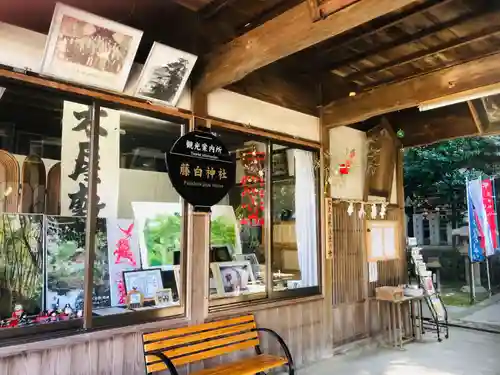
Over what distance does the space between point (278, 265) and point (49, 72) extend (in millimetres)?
2985

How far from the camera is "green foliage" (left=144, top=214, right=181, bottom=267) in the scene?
394cm

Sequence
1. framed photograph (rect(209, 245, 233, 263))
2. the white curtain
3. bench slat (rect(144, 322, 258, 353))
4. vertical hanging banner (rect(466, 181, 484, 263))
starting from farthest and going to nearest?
vertical hanging banner (rect(466, 181, 484, 263)), the white curtain, framed photograph (rect(209, 245, 233, 263)), bench slat (rect(144, 322, 258, 353))

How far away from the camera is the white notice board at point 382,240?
5.73m

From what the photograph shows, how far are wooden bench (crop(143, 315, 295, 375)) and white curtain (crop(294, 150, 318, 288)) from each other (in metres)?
1.21

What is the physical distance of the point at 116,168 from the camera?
3.83 m

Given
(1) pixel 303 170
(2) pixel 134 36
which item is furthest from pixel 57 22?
(1) pixel 303 170

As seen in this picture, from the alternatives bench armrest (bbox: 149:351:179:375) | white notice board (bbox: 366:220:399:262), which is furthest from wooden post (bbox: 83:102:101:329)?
white notice board (bbox: 366:220:399:262)

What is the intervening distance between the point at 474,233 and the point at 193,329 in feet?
23.0

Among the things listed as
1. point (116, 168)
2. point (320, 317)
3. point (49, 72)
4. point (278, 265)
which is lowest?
point (320, 317)

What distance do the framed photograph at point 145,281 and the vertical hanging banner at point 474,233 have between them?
6.85m

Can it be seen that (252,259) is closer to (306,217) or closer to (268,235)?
(268,235)

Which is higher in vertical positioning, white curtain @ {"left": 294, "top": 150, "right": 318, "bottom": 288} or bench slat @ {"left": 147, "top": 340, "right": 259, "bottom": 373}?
white curtain @ {"left": 294, "top": 150, "right": 318, "bottom": 288}

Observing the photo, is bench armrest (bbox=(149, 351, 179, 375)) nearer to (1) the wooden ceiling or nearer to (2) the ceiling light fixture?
(1) the wooden ceiling

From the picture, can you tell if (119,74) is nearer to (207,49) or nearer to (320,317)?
(207,49)
